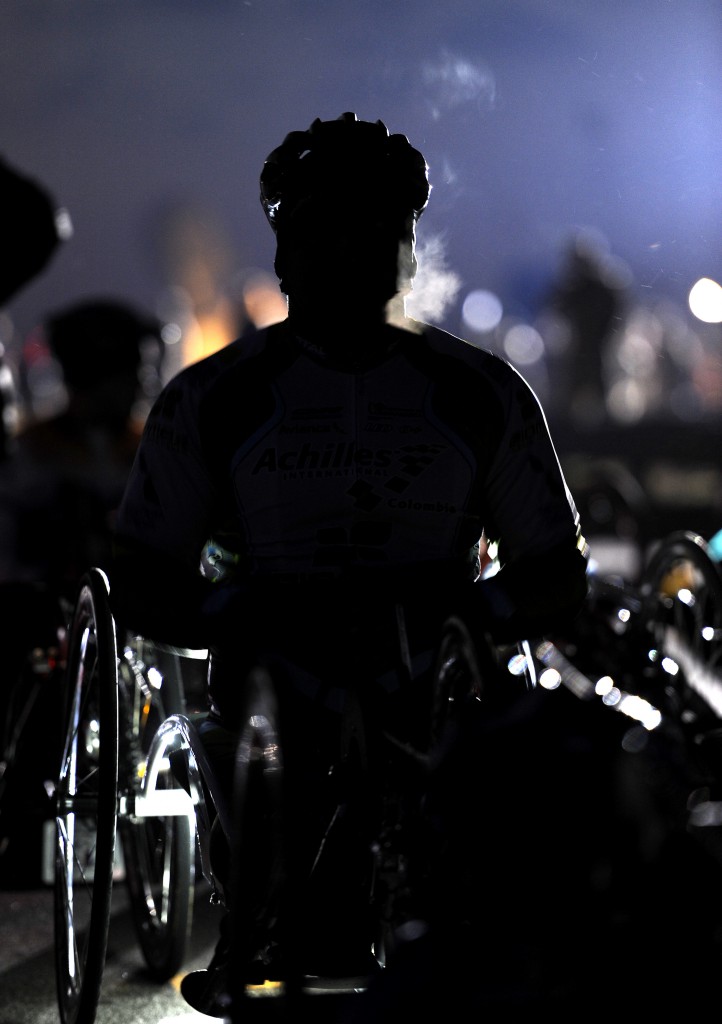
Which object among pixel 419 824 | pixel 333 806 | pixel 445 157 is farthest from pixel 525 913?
pixel 445 157

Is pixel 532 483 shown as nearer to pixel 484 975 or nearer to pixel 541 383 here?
pixel 484 975

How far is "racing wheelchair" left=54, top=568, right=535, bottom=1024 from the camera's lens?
8.74 feet

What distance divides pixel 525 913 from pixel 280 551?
1429 millimetres

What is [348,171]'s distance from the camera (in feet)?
11.3

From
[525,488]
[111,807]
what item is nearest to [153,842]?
[111,807]

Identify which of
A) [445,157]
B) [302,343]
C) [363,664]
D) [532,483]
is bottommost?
[363,664]

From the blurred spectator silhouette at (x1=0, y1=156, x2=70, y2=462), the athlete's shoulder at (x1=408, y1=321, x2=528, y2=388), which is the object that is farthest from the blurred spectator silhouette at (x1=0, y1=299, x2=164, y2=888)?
the athlete's shoulder at (x1=408, y1=321, x2=528, y2=388)

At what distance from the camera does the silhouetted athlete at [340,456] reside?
3.40 meters

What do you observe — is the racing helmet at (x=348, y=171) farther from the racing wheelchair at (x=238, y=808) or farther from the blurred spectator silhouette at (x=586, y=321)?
the blurred spectator silhouette at (x=586, y=321)

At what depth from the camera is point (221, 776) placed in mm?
3303

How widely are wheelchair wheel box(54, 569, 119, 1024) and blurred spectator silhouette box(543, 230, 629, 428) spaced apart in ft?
63.7

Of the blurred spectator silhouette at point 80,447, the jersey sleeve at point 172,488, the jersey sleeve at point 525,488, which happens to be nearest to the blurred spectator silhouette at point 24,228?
the blurred spectator silhouette at point 80,447

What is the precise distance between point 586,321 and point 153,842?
20.4 metres

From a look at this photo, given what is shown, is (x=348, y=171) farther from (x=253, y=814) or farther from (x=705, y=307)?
(x=705, y=307)
